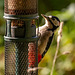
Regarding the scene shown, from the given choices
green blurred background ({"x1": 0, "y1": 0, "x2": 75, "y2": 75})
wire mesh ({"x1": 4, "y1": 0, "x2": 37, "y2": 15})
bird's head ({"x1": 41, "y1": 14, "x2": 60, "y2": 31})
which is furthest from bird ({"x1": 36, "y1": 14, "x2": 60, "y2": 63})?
wire mesh ({"x1": 4, "y1": 0, "x2": 37, "y2": 15})

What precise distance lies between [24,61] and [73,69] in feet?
7.19

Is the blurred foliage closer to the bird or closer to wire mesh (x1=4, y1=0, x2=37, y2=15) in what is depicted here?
the bird

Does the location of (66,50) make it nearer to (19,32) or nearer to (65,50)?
(65,50)

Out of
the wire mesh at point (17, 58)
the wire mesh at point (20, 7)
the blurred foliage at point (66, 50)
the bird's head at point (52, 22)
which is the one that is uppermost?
the wire mesh at point (20, 7)

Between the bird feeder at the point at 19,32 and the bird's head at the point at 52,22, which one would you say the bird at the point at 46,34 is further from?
the bird feeder at the point at 19,32

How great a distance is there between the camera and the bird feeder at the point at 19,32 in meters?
2.04

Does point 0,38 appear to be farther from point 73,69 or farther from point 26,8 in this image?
point 26,8

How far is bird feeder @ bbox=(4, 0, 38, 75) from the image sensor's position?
6.71 feet

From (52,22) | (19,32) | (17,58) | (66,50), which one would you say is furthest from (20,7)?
(66,50)

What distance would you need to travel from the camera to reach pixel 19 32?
204cm

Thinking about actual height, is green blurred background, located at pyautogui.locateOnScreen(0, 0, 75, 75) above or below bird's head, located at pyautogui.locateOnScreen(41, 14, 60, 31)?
below

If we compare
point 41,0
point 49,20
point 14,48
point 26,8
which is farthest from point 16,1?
point 41,0

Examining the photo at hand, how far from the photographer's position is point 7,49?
215 cm

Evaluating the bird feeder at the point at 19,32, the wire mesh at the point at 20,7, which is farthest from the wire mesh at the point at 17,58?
the wire mesh at the point at 20,7
